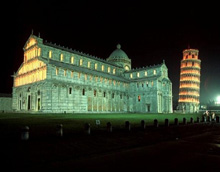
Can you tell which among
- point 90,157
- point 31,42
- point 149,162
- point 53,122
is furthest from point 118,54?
point 149,162

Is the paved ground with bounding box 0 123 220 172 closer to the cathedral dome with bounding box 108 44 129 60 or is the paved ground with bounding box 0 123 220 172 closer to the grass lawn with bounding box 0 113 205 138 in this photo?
the grass lawn with bounding box 0 113 205 138

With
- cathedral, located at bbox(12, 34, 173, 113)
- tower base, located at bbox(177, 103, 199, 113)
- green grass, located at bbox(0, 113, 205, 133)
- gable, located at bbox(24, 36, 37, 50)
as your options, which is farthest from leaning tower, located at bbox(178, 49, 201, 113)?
gable, located at bbox(24, 36, 37, 50)

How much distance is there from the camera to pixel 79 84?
199ft

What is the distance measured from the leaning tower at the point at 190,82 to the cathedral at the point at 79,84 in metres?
34.5

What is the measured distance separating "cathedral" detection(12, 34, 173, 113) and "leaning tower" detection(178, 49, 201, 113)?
Result: 113ft

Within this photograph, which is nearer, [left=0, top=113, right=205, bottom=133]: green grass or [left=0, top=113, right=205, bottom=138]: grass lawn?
[left=0, top=113, right=205, bottom=138]: grass lawn

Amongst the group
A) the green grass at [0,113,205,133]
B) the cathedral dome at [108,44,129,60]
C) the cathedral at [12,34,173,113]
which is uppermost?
the cathedral dome at [108,44,129,60]

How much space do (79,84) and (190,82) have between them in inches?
2928

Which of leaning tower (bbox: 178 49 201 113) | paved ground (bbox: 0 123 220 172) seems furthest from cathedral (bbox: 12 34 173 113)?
paved ground (bbox: 0 123 220 172)

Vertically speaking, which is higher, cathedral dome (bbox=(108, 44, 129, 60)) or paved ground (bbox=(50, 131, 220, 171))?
cathedral dome (bbox=(108, 44, 129, 60))

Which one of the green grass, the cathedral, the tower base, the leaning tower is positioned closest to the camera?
the green grass

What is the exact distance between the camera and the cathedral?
5466 centimetres

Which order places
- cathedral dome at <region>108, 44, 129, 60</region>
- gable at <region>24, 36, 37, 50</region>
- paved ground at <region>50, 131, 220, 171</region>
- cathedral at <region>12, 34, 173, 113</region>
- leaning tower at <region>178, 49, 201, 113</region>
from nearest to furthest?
paved ground at <region>50, 131, 220, 171</region>
cathedral at <region>12, 34, 173, 113</region>
gable at <region>24, 36, 37, 50</region>
cathedral dome at <region>108, 44, 129, 60</region>
leaning tower at <region>178, 49, 201, 113</region>

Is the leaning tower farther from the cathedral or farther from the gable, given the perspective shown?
the gable
